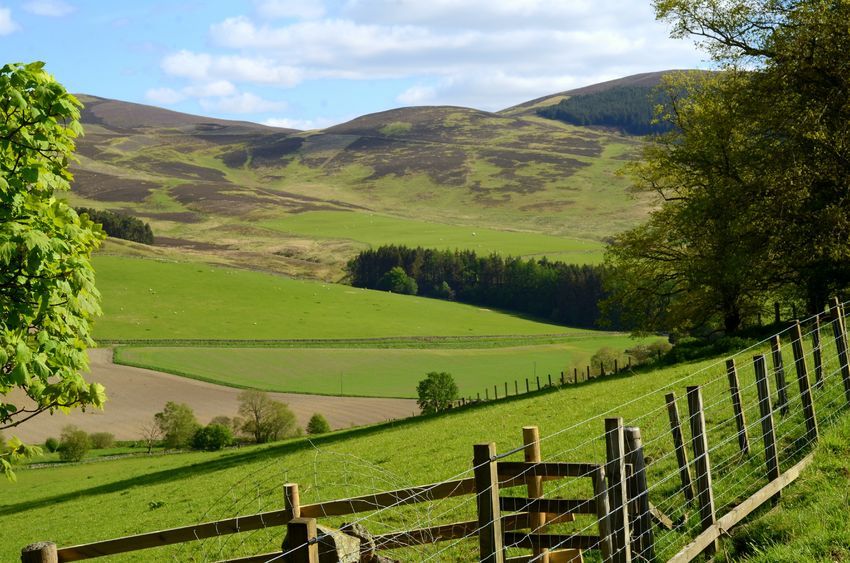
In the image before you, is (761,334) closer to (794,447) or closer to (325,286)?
(794,447)

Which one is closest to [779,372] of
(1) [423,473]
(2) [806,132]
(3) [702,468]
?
(3) [702,468]

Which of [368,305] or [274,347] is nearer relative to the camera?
[274,347]

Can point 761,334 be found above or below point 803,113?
below

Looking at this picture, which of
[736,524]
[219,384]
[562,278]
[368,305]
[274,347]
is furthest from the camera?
[562,278]

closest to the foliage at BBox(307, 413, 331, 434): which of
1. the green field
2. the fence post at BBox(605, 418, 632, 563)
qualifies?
the green field

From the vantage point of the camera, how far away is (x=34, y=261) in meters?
12.5

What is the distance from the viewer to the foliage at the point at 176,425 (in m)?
81.1

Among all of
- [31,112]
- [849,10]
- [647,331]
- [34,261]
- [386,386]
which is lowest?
[386,386]

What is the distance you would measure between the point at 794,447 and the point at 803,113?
24.8 meters

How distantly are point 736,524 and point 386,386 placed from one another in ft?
343

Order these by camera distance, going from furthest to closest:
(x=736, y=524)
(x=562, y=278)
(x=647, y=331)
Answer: (x=562, y=278) → (x=647, y=331) → (x=736, y=524)

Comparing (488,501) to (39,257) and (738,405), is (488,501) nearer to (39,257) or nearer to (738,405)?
(738,405)

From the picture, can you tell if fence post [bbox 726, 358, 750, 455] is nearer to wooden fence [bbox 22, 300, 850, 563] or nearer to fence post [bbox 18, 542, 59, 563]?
wooden fence [bbox 22, 300, 850, 563]

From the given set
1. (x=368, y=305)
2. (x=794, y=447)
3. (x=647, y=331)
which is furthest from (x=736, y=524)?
(x=368, y=305)
